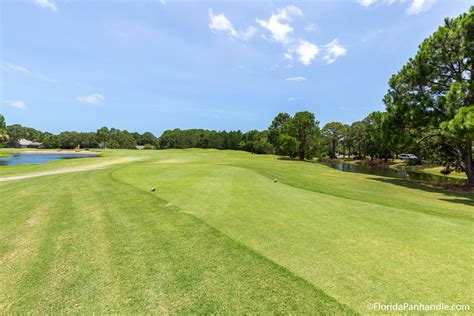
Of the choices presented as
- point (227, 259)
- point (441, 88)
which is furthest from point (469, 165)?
point (227, 259)

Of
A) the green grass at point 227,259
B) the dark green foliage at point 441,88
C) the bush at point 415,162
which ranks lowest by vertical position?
the bush at point 415,162

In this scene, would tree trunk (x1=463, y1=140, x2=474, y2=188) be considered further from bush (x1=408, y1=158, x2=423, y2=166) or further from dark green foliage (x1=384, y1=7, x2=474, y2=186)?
bush (x1=408, y1=158, x2=423, y2=166)

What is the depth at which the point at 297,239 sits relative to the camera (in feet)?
15.7

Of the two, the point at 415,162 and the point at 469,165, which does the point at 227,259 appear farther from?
the point at 415,162

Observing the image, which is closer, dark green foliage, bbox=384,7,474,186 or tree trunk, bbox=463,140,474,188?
dark green foliage, bbox=384,7,474,186

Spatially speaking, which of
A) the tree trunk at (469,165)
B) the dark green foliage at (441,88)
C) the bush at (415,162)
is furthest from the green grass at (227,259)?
the bush at (415,162)

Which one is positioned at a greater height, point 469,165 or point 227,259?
point 469,165

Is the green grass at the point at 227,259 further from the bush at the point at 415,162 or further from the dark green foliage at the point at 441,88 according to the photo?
the bush at the point at 415,162

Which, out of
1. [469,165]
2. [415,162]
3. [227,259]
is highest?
[469,165]

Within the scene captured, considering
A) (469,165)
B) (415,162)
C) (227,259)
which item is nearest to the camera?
(227,259)

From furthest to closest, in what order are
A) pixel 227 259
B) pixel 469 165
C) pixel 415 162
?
1. pixel 415 162
2. pixel 469 165
3. pixel 227 259

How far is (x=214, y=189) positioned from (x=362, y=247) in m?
6.53

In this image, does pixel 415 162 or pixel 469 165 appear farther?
pixel 415 162

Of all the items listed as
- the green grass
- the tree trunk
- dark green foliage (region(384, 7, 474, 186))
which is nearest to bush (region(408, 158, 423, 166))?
dark green foliage (region(384, 7, 474, 186))
